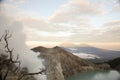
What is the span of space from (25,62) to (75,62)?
178 ft

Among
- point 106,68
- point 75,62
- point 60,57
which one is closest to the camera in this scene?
point 60,57

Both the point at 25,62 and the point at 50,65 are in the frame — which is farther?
the point at 50,65

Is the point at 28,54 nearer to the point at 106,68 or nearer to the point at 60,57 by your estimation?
the point at 60,57

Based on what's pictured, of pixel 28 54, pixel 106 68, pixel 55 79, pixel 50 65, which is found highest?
pixel 28 54

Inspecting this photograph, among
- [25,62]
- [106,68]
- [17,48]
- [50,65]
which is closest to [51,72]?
[50,65]

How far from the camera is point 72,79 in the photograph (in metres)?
62.9

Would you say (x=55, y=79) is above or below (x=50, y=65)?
below

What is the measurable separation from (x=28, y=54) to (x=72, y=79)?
100.0 feet

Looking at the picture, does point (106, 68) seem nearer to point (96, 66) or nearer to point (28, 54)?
point (96, 66)

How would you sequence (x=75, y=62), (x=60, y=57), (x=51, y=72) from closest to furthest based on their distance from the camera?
(x=51, y=72)
(x=60, y=57)
(x=75, y=62)

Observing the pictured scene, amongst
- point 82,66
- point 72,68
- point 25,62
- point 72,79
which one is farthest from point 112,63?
point 25,62

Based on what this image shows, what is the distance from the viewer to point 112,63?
96.2 m

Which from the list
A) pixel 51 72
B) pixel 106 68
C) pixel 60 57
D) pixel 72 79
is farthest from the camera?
pixel 106 68

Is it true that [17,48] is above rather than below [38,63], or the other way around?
above
